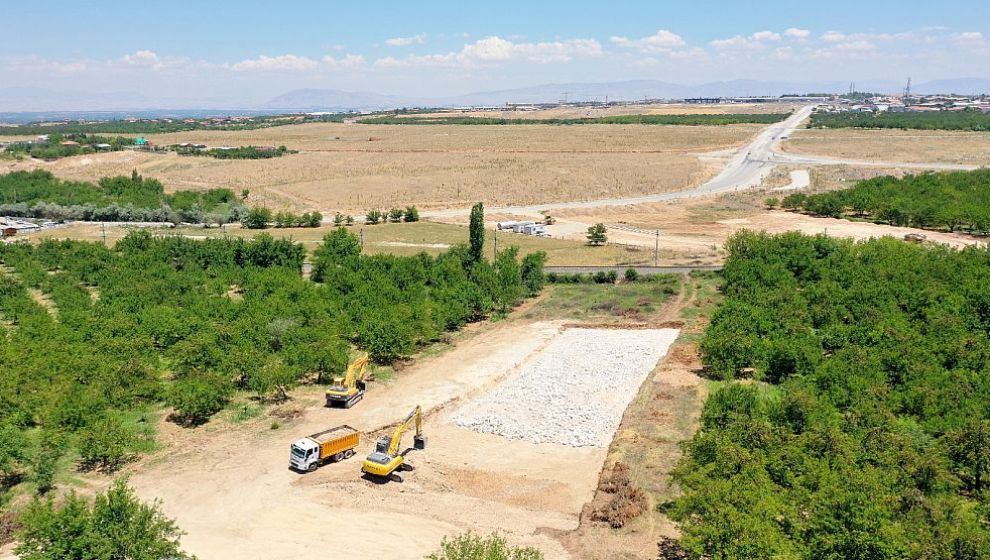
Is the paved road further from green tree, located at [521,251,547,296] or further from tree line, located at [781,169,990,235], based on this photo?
tree line, located at [781,169,990,235]

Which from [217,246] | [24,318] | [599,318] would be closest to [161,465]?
[24,318]

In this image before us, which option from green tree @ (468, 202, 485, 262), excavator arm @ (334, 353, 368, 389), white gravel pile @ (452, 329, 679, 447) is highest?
green tree @ (468, 202, 485, 262)

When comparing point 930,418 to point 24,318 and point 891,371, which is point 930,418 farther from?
point 24,318

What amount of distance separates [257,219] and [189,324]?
57884 mm

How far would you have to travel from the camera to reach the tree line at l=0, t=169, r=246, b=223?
109 m

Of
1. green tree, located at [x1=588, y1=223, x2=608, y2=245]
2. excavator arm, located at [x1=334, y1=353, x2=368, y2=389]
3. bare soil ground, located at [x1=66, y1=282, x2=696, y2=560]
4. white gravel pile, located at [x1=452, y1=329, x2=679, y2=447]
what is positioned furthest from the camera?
green tree, located at [x1=588, y1=223, x2=608, y2=245]

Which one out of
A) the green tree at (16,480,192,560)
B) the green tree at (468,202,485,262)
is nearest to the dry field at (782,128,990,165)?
the green tree at (468,202,485,262)

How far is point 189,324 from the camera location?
48344mm

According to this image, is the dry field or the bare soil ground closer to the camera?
the bare soil ground

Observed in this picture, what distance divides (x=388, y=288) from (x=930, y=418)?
3898cm

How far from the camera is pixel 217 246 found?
76750 mm

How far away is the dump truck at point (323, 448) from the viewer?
33.5 m

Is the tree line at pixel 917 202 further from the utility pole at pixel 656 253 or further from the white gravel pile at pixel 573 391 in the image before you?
the white gravel pile at pixel 573 391

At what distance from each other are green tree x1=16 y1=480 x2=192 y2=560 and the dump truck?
9.83 m
